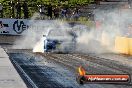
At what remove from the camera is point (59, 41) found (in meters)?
26.3

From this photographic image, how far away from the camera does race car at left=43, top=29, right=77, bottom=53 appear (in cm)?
2634

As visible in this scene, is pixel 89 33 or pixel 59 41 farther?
pixel 89 33

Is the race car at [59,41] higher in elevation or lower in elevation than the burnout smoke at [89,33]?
higher

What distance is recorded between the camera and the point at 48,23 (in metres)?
44.3

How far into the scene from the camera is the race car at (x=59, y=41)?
86.4 feet

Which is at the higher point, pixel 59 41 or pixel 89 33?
pixel 59 41

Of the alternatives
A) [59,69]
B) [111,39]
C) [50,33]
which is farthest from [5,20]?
[59,69]

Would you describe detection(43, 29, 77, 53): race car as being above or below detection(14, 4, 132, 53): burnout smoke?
above

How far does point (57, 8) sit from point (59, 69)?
5518cm

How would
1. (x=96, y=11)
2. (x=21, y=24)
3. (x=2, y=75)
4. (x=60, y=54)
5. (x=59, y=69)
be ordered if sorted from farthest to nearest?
(x=96, y=11), (x=21, y=24), (x=60, y=54), (x=59, y=69), (x=2, y=75)

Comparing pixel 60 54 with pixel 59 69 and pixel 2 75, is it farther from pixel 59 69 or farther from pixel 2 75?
pixel 2 75

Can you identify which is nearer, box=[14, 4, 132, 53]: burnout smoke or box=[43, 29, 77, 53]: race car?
box=[43, 29, 77, 53]: race car

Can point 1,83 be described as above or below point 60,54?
above

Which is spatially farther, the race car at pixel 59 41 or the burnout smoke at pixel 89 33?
the burnout smoke at pixel 89 33
